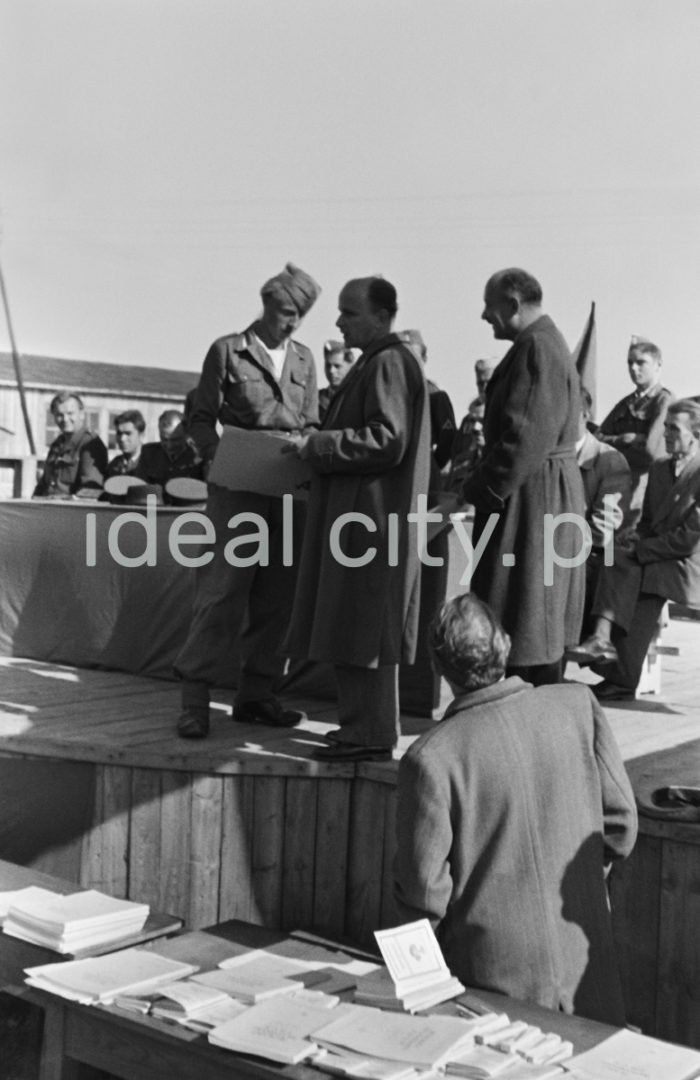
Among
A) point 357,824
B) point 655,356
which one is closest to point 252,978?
point 357,824

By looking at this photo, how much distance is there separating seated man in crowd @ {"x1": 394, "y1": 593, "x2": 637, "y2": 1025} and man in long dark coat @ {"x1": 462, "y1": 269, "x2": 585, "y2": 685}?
4.84 feet

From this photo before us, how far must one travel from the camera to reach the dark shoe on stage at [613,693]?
6051mm

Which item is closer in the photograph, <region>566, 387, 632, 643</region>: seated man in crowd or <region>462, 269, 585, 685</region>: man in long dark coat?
<region>462, 269, 585, 685</region>: man in long dark coat

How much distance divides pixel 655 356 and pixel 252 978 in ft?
17.6

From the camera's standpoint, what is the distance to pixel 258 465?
15.9ft

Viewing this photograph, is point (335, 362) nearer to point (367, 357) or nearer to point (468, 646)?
point (367, 357)

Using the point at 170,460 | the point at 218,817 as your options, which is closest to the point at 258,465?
the point at 218,817

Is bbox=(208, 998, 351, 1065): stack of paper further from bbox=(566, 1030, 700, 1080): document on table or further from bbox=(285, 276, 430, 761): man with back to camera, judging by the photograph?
bbox=(285, 276, 430, 761): man with back to camera

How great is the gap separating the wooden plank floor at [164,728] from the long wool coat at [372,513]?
40 cm

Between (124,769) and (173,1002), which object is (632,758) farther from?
(173,1002)

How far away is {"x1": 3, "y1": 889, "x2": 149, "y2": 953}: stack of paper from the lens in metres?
2.91

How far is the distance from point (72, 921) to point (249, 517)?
229 cm

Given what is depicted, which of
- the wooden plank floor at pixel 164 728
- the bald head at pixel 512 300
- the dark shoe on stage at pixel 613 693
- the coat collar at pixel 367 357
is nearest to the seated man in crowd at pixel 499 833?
the wooden plank floor at pixel 164 728

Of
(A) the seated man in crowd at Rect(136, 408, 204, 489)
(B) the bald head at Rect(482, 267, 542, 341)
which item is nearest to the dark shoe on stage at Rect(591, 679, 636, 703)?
(B) the bald head at Rect(482, 267, 542, 341)
